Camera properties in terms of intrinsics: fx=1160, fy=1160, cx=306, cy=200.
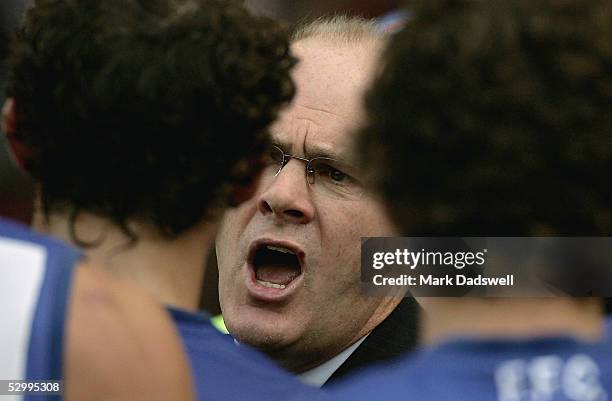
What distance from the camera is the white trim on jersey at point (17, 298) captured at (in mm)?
1687

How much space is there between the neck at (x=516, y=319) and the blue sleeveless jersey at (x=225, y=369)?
387 millimetres

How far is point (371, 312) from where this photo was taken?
3.44 meters

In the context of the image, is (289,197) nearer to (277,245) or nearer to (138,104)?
(277,245)

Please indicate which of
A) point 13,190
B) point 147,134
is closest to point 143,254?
point 147,134

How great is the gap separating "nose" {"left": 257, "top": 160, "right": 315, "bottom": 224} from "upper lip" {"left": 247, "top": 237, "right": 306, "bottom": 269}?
0.22 ft

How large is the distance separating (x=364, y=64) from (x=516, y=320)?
207cm

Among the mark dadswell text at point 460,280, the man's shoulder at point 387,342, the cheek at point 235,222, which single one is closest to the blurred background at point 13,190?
the cheek at point 235,222

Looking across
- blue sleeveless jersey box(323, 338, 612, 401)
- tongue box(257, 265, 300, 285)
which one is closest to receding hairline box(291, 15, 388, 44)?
tongue box(257, 265, 300, 285)

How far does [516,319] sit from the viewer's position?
62.6 inches

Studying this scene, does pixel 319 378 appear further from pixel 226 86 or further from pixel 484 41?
pixel 484 41

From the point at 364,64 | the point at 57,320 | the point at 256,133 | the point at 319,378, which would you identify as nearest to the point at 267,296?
the point at 319,378

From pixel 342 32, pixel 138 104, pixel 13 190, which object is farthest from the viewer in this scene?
pixel 13 190

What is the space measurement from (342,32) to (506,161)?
2.20 meters

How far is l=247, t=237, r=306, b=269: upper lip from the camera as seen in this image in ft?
11.0
